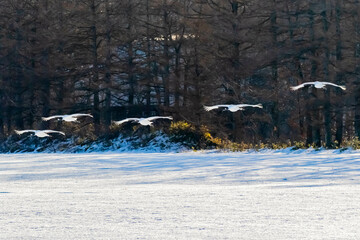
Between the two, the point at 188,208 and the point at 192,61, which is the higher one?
the point at 192,61

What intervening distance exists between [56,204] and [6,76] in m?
30.0

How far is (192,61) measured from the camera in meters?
34.7

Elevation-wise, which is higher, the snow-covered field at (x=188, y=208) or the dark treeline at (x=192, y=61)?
Answer: the dark treeline at (x=192, y=61)

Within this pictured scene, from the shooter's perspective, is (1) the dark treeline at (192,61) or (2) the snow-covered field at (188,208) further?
(1) the dark treeline at (192,61)

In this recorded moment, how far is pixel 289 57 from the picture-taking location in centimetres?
2912

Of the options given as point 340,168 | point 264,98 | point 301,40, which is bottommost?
point 340,168

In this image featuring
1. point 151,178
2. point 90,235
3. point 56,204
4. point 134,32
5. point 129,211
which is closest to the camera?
point 90,235

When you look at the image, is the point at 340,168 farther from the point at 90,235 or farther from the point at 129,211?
the point at 90,235

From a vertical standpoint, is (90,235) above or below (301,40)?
below

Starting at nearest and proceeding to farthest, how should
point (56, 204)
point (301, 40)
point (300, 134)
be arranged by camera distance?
point (56, 204), point (301, 40), point (300, 134)

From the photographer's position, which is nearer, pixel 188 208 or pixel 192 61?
pixel 188 208

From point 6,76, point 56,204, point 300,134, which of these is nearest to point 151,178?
point 56,204

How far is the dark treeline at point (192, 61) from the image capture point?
28.1m

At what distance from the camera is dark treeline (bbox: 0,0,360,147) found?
28094 mm
